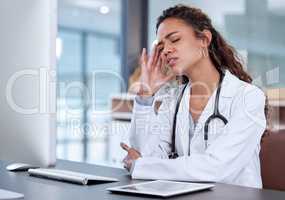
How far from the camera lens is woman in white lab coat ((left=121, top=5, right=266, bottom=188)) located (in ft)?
4.84

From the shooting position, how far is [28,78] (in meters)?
1.34

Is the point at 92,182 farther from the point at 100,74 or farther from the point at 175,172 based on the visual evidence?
the point at 100,74

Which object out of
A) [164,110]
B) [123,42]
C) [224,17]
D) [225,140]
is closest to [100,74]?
[123,42]

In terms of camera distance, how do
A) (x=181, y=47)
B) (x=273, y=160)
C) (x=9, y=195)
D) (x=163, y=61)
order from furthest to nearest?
(x=163, y=61)
(x=181, y=47)
(x=273, y=160)
(x=9, y=195)

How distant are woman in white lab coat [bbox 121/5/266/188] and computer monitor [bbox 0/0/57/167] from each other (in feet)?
1.03

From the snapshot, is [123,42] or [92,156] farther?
[92,156]

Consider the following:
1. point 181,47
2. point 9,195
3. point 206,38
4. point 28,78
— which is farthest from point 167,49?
point 9,195

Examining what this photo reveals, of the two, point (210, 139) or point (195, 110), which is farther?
point (195, 110)

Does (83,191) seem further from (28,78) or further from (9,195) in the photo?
(28,78)

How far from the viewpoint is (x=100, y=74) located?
7766 mm

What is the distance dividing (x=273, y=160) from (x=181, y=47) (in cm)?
63

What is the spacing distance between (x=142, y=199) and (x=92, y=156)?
22.5ft

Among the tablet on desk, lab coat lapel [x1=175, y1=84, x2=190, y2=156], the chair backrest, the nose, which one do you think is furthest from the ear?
the tablet on desk

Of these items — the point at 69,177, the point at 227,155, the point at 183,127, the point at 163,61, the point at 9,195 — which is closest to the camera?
the point at 9,195
